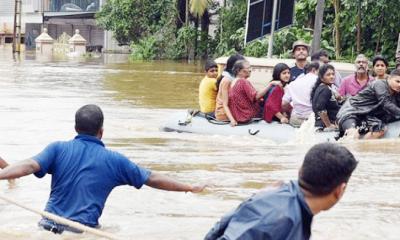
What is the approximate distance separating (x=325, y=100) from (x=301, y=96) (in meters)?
0.53

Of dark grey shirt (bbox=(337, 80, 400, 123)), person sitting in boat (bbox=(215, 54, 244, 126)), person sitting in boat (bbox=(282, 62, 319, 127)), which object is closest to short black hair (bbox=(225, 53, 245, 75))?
person sitting in boat (bbox=(215, 54, 244, 126))

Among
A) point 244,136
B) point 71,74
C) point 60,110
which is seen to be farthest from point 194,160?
point 71,74

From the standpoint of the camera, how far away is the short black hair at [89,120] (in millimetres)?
5098

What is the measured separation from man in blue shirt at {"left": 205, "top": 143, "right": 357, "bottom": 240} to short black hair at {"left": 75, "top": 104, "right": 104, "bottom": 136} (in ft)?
6.77

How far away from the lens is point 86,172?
5.12m

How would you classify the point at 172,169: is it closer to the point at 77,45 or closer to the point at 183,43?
the point at 183,43

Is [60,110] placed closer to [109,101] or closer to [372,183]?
[109,101]

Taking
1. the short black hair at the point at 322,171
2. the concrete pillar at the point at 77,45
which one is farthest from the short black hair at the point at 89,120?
the concrete pillar at the point at 77,45

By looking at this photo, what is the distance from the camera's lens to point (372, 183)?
8.20 metres

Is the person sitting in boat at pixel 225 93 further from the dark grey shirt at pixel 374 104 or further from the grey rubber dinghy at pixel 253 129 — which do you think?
the dark grey shirt at pixel 374 104

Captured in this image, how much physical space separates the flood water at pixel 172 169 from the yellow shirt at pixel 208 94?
0.69 meters

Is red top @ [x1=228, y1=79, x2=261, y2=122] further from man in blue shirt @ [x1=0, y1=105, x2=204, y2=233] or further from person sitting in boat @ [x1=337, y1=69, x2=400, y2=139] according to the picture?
man in blue shirt @ [x1=0, y1=105, x2=204, y2=233]

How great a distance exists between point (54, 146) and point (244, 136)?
663 cm

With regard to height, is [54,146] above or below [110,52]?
above
